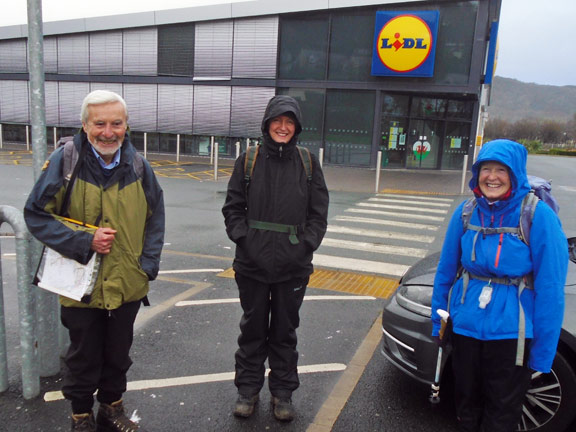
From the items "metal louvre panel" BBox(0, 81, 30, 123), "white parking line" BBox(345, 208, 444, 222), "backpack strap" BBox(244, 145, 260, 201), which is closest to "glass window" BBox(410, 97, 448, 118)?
"white parking line" BBox(345, 208, 444, 222)

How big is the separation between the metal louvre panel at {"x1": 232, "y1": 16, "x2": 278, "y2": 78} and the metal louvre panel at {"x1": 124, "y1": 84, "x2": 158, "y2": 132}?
490cm

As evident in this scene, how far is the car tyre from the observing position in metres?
2.77

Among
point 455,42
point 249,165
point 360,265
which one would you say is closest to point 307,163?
point 249,165

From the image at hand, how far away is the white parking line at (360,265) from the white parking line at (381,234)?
178cm

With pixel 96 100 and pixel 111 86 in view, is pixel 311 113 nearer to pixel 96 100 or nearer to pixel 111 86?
pixel 111 86

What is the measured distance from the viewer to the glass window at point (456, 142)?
859 inches

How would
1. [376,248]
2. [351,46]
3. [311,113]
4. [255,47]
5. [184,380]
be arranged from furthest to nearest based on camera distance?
[255,47]
[311,113]
[351,46]
[376,248]
[184,380]

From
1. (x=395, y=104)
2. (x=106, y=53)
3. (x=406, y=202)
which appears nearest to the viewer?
(x=406, y=202)

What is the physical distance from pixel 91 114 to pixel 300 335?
2.80 meters

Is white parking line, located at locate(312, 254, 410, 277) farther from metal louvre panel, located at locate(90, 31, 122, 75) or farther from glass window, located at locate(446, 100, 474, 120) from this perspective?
metal louvre panel, located at locate(90, 31, 122, 75)

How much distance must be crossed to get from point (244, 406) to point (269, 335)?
0.48 metres

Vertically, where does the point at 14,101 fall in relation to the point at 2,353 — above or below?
above

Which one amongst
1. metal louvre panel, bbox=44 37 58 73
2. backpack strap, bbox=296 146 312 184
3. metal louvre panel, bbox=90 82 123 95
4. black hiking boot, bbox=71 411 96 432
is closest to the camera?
black hiking boot, bbox=71 411 96 432

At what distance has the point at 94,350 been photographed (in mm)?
2693
